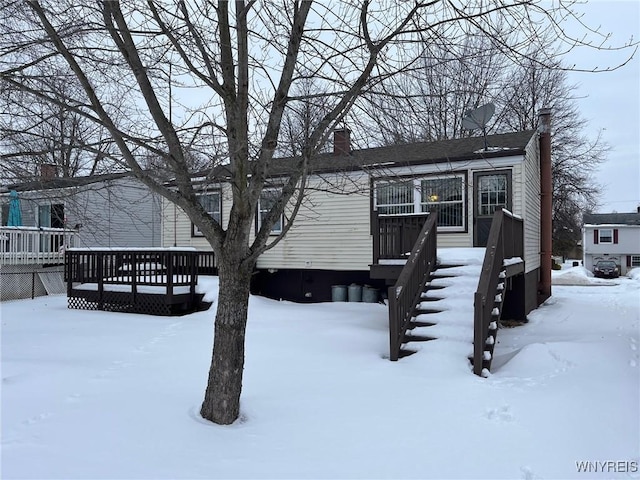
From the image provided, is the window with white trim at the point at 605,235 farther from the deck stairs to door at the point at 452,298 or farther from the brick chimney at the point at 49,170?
the brick chimney at the point at 49,170

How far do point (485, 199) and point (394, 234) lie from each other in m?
2.68

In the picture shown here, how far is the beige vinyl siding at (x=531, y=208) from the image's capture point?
1064cm

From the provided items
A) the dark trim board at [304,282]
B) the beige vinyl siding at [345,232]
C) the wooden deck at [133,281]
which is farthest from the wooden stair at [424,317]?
the wooden deck at [133,281]

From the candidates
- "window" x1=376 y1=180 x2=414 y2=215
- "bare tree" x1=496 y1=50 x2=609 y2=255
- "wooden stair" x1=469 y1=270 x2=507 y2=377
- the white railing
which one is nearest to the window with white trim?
"bare tree" x1=496 y1=50 x2=609 y2=255

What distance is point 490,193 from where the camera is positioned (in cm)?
1049

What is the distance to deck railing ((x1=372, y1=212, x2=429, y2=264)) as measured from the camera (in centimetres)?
905

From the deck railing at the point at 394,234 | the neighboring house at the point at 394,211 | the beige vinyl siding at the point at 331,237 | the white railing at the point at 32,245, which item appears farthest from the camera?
the white railing at the point at 32,245

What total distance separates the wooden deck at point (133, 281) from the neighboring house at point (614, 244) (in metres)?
32.4

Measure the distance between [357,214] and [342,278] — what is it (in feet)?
5.71

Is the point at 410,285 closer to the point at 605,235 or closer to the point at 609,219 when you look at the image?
the point at 605,235

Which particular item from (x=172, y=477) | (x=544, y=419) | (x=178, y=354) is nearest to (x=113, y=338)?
(x=178, y=354)

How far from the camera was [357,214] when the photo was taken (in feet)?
38.8

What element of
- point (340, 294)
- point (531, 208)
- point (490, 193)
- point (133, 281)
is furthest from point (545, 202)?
point (133, 281)

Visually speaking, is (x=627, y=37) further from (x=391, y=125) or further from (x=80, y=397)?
(x=80, y=397)
